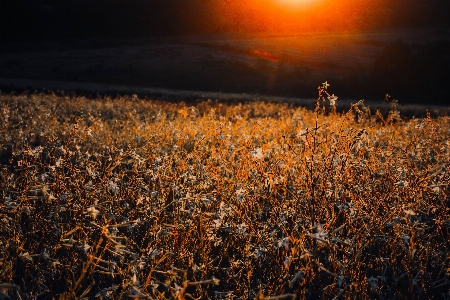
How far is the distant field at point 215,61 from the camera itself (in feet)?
146

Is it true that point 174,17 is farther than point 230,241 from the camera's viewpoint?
Yes

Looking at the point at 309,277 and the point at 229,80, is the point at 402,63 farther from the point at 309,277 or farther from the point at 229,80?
the point at 309,277

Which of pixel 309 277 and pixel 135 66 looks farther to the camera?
pixel 135 66

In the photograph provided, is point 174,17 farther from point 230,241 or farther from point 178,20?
point 230,241

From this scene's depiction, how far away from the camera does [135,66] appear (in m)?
51.0

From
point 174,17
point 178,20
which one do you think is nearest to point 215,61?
point 178,20

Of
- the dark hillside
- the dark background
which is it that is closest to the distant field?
the dark background

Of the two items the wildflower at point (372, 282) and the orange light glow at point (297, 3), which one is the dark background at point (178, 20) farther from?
the wildflower at point (372, 282)

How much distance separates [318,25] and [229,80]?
25.1 meters

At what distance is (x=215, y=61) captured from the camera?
51031mm

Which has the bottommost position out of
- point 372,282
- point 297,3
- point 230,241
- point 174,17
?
point 230,241

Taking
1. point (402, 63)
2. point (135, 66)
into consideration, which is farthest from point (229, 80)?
point (402, 63)

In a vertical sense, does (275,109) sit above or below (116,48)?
below

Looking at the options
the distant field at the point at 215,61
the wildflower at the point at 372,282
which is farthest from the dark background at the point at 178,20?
the wildflower at the point at 372,282
